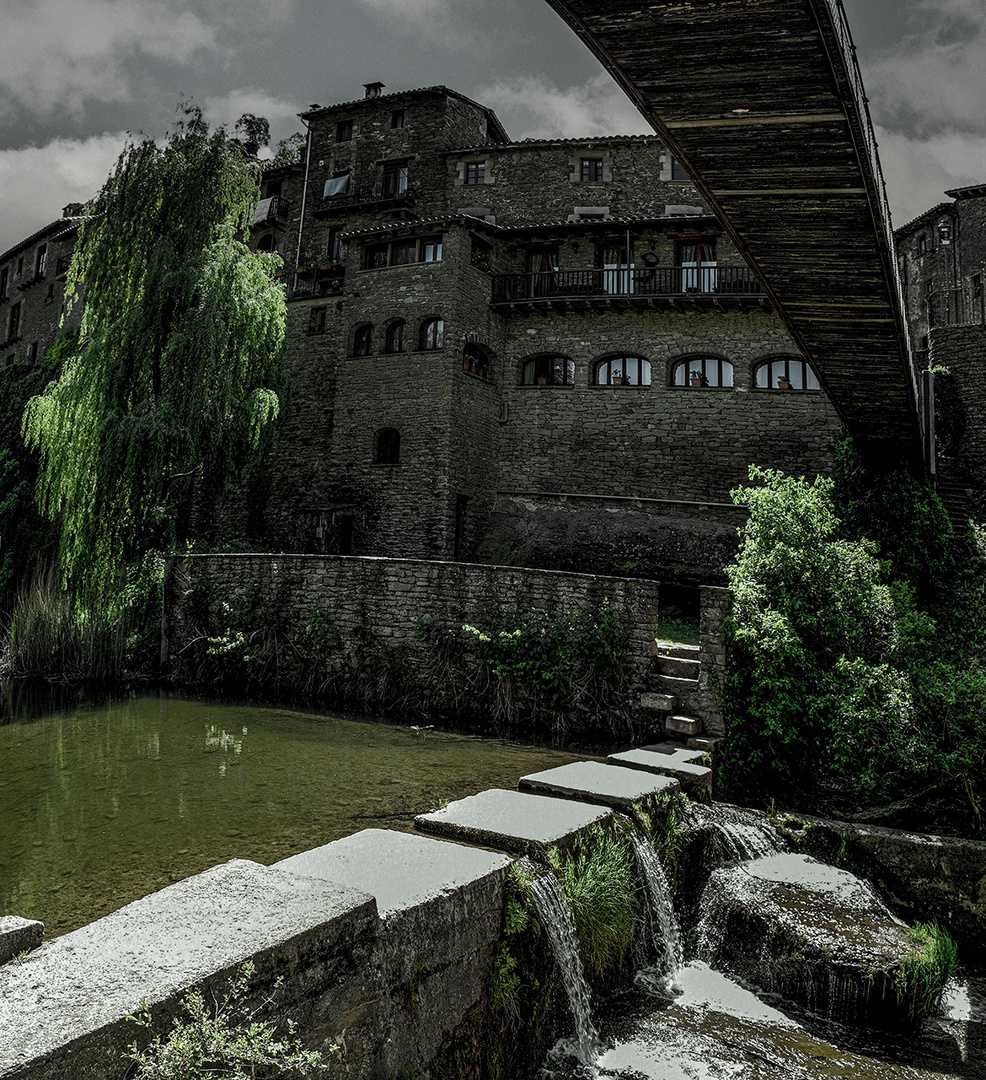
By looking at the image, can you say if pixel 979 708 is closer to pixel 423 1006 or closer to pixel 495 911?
pixel 495 911

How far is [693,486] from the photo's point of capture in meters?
19.0

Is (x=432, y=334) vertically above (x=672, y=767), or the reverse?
(x=432, y=334)

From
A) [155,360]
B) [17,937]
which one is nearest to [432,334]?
[155,360]

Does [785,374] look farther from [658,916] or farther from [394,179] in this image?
Answer: [658,916]

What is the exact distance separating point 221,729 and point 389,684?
250cm

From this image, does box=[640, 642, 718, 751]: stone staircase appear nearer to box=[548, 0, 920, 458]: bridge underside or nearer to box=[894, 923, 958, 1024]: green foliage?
box=[894, 923, 958, 1024]: green foliage

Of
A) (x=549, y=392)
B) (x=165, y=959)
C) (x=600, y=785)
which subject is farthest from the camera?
(x=549, y=392)

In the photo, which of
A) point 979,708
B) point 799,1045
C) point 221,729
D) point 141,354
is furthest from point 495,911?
point 141,354

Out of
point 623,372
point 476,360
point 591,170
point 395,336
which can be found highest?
point 591,170

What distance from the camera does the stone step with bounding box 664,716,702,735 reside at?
26.7 ft

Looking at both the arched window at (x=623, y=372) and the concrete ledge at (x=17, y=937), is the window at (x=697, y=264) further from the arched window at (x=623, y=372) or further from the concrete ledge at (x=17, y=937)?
the concrete ledge at (x=17, y=937)

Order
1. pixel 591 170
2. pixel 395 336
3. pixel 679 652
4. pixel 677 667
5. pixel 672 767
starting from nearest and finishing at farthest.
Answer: pixel 672 767
pixel 677 667
pixel 679 652
pixel 395 336
pixel 591 170

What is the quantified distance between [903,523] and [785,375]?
920cm

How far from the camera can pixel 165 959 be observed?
210 cm
